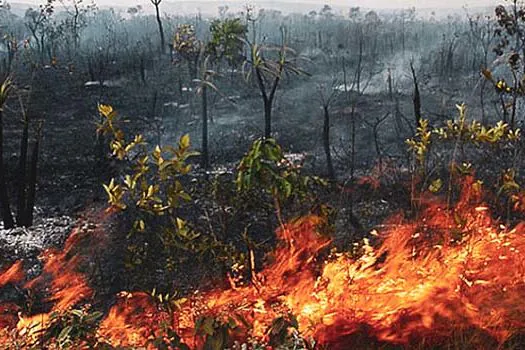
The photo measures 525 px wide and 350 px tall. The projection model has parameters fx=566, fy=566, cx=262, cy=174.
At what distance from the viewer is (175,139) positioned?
11.4m

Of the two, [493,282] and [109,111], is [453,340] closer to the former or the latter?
[493,282]

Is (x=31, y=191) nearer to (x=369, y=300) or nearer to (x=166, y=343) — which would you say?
(x=166, y=343)

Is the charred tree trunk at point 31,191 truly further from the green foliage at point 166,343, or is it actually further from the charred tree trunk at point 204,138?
the green foliage at point 166,343

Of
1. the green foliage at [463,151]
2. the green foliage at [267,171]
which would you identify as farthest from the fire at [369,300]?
the green foliage at [463,151]

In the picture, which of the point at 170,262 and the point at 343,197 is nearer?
the point at 170,262

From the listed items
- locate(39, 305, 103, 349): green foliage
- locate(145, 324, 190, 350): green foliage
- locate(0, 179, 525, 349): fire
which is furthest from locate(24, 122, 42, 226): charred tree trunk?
locate(145, 324, 190, 350): green foliage

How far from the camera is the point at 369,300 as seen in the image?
421 centimetres

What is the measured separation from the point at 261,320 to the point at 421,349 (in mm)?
1120

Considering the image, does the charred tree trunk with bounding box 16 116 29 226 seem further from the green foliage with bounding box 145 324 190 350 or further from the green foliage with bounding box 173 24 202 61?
the green foliage with bounding box 173 24 202 61

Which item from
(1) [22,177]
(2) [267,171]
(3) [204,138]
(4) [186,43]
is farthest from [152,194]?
(4) [186,43]

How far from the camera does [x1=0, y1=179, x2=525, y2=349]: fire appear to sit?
3.98 meters

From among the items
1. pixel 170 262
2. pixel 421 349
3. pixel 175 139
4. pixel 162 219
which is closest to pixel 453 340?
pixel 421 349

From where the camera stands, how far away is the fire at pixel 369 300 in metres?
3.98

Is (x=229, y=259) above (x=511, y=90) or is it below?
below
